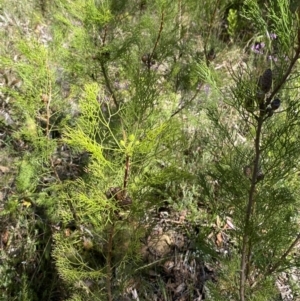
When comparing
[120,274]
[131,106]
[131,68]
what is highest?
[131,68]

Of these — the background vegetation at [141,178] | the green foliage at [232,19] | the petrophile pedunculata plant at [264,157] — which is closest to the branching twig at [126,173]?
the background vegetation at [141,178]

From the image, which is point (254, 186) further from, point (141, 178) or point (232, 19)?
point (232, 19)

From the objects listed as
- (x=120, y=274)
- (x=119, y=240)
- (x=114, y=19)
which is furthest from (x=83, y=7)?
(x=120, y=274)

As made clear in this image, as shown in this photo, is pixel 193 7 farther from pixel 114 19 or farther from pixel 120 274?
pixel 120 274

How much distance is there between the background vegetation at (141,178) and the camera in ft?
4.87

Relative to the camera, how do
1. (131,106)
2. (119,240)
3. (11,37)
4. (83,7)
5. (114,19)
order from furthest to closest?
(11,37) → (114,19) → (83,7) → (119,240) → (131,106)

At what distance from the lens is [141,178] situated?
5.00 ft

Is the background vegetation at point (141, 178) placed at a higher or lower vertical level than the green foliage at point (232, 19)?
lower

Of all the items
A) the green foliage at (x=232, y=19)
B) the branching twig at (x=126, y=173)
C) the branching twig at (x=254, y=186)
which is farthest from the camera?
the green foliage at (x=232, y=19)

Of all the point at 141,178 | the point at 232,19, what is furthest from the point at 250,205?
the point at 232,19

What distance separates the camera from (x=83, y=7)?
2078 mm

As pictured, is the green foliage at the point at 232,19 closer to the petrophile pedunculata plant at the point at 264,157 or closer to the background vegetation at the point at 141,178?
the background vegetation at the point at 141,178

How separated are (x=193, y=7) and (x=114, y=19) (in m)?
0.51

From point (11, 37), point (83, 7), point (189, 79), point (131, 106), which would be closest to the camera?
point (131, 106)
